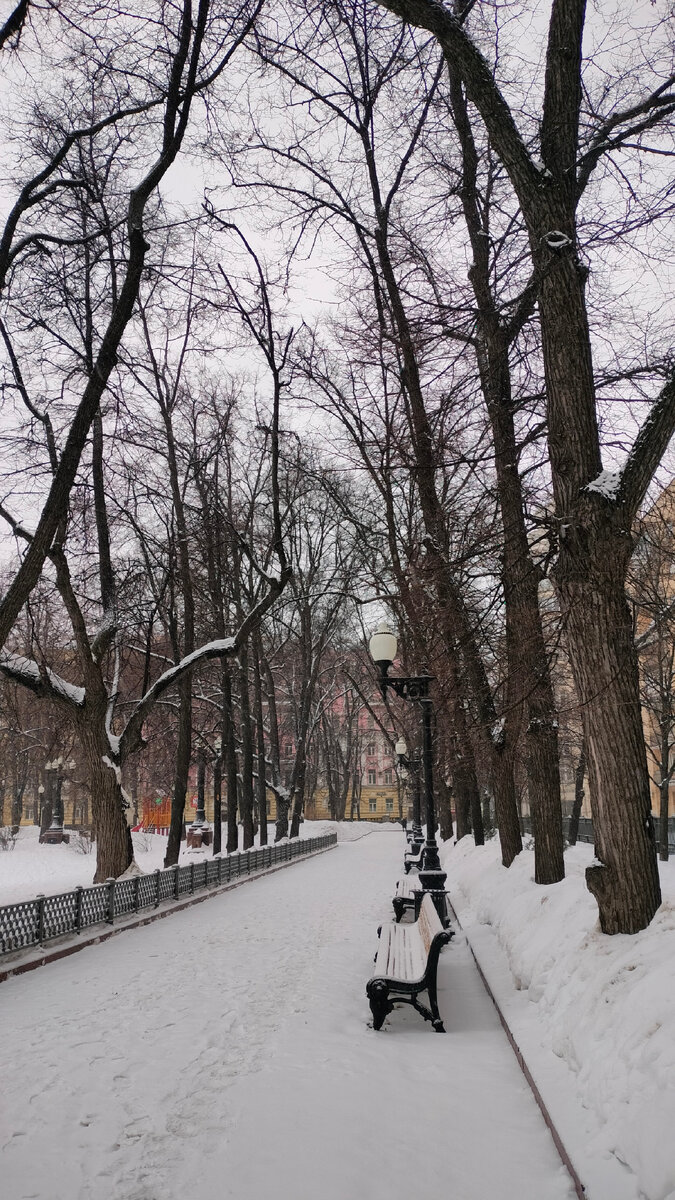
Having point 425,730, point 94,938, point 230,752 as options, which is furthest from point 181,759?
point 425,730

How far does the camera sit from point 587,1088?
13.5 ft

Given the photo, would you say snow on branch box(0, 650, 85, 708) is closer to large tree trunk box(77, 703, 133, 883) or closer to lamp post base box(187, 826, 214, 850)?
large tree trunk box(77, 703, 133, 883)

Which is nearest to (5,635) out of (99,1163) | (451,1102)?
(99,1163)

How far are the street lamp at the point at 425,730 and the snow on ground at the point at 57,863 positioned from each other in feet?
40.6

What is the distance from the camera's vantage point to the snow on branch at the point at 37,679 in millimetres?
13164

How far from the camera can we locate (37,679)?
1366 cm

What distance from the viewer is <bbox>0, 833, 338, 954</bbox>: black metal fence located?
927cm

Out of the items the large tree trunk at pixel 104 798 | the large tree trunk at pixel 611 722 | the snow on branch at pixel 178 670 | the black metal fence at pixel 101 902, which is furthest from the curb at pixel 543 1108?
the large tree trunk at pixel 104 798

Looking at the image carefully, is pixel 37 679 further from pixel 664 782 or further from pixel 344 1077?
pixel 664 782

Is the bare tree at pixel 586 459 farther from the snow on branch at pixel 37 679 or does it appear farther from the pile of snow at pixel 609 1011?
the snow on branch at pixel 37 679

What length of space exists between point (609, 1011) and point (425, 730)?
7376 mm

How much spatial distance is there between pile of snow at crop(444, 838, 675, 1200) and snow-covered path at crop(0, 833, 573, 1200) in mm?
372

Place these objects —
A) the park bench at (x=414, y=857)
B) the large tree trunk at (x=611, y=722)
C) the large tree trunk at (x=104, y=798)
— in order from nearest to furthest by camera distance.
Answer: the large tree trunk at (x=611, y=722), the large tree trunk at (x=104, y=798), the park bench at (x=414, y=857)

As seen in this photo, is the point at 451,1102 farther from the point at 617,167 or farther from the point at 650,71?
the point at 650,71
